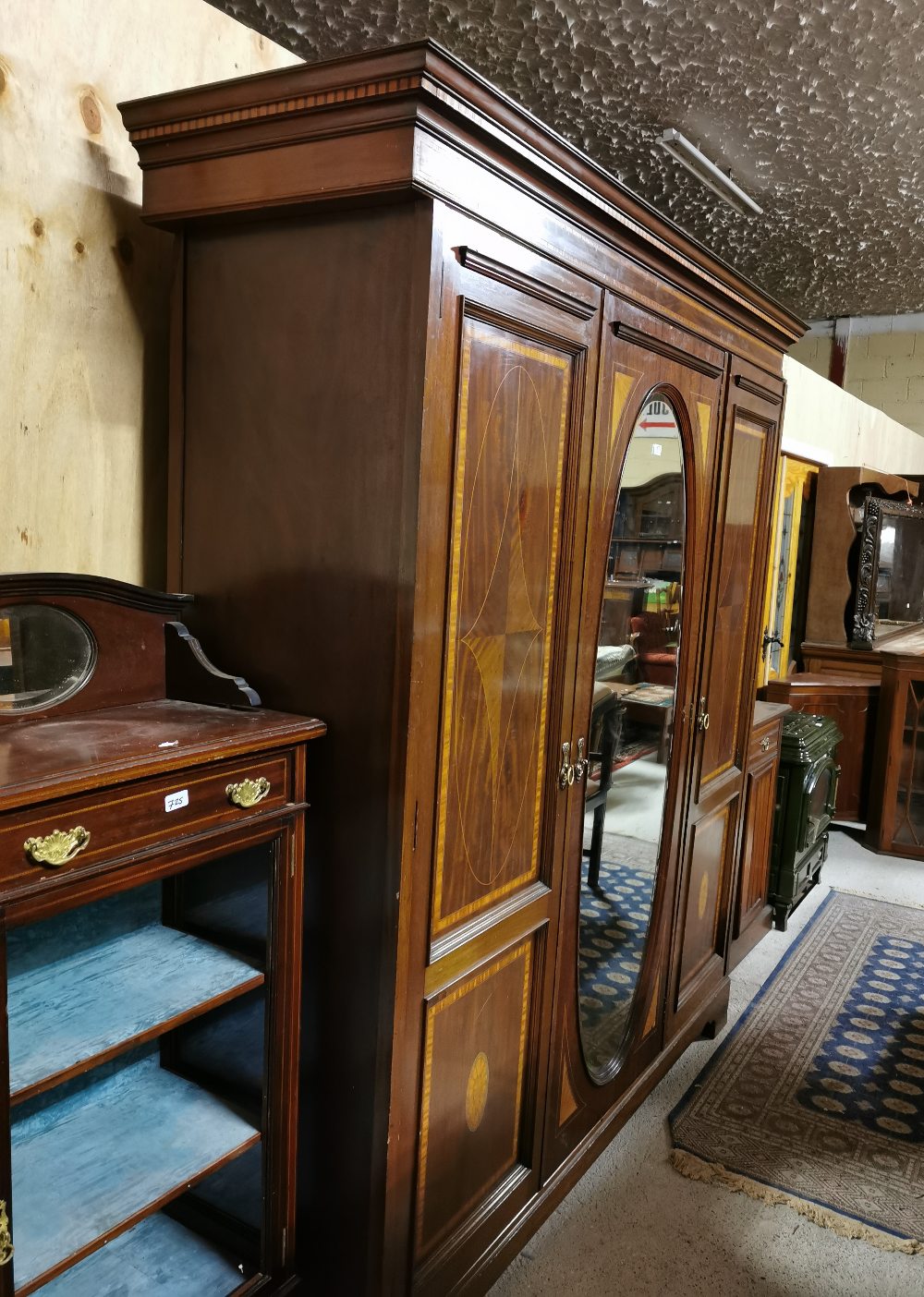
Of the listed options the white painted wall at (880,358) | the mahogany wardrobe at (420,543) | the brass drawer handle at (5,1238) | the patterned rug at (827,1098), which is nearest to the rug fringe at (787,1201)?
the patterned rug at (827,1098)

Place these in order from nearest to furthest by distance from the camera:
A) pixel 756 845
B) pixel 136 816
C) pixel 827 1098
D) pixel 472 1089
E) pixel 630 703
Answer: pixel 136 816 < pixel 472 1089 < pixel 630 703 < pixel 827 1098 < pixel 756 845

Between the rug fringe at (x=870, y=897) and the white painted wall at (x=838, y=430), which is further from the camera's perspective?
the white painted wall at (x=838, y=430)

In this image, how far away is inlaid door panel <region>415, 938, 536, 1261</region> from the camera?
1597mm

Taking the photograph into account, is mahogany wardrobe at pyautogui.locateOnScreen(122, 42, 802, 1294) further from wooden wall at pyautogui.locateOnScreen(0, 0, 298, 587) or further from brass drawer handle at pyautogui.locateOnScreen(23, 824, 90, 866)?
brass drawer handle at pyautogui.locateOnScreen(23, 824, 90, 866)

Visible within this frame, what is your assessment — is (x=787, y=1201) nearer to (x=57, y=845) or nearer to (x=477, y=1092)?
(x=477, y=1092)

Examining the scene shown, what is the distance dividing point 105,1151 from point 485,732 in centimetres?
82

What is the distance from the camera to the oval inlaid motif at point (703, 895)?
2.71 metres

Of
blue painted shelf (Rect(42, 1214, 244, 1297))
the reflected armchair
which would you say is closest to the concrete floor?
blue painted shelf (Rect(42, 1214, 244, 1297))

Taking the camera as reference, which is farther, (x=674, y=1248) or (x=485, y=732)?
(x=674, y=1248)

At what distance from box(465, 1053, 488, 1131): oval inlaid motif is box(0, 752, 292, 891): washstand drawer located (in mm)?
653

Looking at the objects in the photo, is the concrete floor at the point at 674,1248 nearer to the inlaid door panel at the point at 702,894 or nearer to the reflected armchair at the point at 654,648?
the inlaid door panel at the point at 702,894

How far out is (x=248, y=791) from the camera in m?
1.35

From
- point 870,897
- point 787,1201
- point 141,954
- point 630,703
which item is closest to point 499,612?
point 630,703

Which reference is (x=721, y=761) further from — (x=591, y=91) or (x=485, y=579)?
(x=591, y=91)
